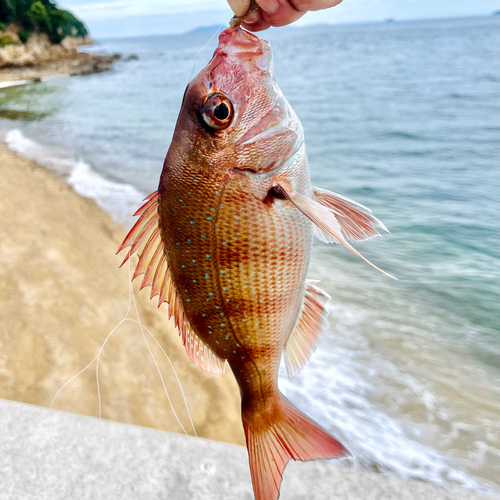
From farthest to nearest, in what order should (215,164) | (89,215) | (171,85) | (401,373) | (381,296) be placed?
(171,85), (89,215), (381,296), (401,373), (215,164)

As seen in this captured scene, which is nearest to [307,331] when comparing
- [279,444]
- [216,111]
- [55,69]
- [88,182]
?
[279,444]

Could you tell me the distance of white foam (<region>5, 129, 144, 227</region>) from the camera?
6641 millimetres

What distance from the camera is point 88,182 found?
7852 mm

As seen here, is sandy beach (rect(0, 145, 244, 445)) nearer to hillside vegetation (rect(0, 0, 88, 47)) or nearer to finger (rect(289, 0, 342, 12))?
finger (rect(289, 0, 342, 12))

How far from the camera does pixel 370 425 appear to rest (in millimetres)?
3225

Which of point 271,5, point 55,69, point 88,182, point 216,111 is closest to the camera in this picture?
point 216,111

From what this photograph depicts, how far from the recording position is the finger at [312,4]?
1.41 m

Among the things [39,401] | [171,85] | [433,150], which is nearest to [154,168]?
[39,401]

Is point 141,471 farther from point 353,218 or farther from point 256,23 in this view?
point 256,23

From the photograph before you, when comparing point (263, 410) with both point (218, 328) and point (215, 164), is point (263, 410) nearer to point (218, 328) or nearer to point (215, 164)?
point (218, 328)

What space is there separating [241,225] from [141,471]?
1626 mm

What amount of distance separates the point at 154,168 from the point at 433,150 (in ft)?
27.3

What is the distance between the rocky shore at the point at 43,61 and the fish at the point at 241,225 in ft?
112

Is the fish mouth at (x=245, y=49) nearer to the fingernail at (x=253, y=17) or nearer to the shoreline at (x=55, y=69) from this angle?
the fingernail at (x=253, y=17)
